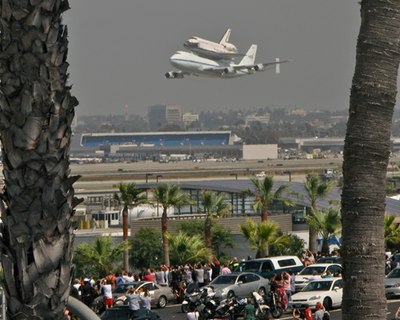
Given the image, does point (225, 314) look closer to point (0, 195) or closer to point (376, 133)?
point (376, 133)

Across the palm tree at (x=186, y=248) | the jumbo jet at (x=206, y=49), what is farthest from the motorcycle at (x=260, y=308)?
the jumbo jet at (x=206, y=49)

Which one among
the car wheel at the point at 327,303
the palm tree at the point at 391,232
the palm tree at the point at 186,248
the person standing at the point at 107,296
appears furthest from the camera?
the palm tree at the point at 186,248

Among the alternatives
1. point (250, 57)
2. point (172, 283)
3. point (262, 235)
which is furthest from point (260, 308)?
point (250, 57)

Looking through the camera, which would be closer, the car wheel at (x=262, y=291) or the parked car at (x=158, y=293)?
the parked car at (x=158, y=293)

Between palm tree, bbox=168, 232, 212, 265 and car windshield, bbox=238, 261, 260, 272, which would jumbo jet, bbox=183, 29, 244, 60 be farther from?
car windshield, bbox=238, 261, 260, 272

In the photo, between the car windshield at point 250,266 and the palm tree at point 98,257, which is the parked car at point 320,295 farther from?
the palm tree at point 98,257

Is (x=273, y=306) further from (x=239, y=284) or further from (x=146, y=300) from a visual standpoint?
(x=146, y=300)

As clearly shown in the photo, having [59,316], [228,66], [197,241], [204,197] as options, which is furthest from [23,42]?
[228,66]

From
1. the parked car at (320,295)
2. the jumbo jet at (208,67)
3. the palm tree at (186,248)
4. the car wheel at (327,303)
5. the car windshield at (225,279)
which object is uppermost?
the jumbo jet at (208,67)
